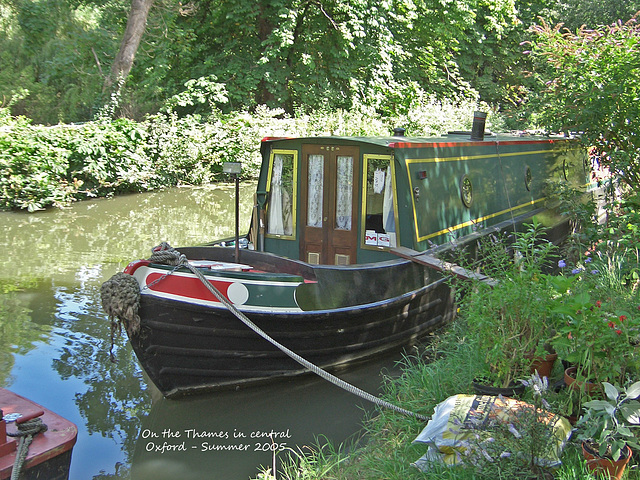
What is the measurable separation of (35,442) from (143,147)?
13.1 metres

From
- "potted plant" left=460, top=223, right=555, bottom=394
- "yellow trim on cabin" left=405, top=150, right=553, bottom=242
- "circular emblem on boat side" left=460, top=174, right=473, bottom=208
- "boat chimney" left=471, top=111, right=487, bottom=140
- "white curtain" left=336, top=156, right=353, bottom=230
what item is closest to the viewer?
"potted plant" left=460, top=223, right=555, bottom=394

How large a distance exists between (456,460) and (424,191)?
4.14 meters

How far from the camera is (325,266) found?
6.02 m

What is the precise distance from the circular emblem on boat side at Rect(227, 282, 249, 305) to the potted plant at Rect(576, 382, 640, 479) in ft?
10.2

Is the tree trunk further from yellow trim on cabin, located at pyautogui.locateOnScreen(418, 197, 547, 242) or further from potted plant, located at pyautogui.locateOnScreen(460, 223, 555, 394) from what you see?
potted plant, located at pyautogui.locateOnScreen(460, 223, 555, 394)

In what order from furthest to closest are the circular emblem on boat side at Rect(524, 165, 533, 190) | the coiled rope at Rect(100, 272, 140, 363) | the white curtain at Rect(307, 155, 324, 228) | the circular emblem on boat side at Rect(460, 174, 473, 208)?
the circular emblem on boat side at Rect(524, 165, 533, 190) → the circular emblem on boat side at Rect(460, 174, 473, 208) → the white curtain at Rect(307, 155, 324, 228) → the coiled rope at Rect(100, 272, 140, 363)

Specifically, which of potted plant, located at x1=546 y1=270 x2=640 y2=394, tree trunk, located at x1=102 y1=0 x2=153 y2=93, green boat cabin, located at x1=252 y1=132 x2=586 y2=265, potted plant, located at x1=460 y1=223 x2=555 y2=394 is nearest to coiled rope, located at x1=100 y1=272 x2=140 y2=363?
green boat cabin, located at x1=252 y1=132 x2=586 y2=265

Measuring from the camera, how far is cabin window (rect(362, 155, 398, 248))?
6.91 m

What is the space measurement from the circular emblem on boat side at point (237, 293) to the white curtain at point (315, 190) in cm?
195

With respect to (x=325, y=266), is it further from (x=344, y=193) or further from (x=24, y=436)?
(x=24, y=436)

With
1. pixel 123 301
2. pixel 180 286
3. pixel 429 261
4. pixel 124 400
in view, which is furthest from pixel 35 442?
pixel 429 261

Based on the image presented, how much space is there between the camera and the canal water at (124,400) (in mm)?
4938

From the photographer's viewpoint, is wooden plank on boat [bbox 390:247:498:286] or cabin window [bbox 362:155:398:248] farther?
cabin window [bbox 362:155:398:248]

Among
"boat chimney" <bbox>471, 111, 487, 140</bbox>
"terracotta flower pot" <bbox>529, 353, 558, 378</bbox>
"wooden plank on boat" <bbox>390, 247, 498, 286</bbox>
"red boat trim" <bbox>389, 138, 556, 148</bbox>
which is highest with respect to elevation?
"boat chimney" <bbox>471, 111, 487, 140</bbox>
